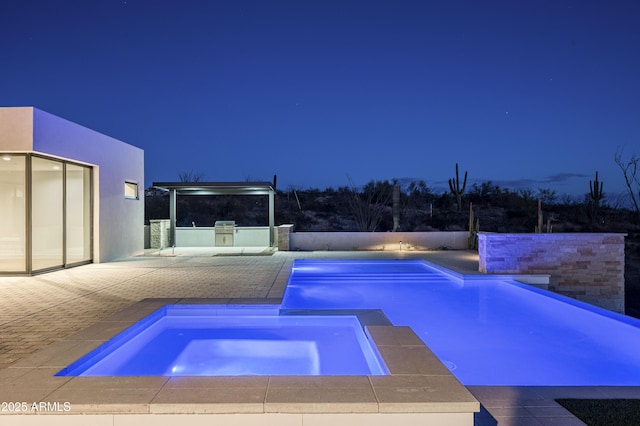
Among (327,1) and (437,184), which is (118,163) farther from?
(437,184)

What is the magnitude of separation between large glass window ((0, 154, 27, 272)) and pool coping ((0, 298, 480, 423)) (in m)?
5.99

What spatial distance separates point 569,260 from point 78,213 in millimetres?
11075

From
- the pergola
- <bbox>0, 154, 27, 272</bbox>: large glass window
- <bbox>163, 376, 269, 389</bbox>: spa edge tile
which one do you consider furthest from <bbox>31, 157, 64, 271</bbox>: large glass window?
<bbox>163, 376, 269, 389</bbox>: spa edge tile

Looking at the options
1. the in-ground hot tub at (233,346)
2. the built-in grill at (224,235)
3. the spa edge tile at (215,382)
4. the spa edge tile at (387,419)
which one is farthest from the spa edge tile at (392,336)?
the built-in grill at (224,235)

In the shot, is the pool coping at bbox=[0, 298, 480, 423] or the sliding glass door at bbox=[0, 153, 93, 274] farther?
the sliding glass door at bbox=[0, 153, 93, 274]

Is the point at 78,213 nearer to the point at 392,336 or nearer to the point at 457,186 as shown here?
Result: the point at 392,336

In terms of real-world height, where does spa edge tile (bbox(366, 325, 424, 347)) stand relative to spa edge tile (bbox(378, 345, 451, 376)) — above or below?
below

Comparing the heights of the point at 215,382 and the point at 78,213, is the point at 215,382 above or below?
below

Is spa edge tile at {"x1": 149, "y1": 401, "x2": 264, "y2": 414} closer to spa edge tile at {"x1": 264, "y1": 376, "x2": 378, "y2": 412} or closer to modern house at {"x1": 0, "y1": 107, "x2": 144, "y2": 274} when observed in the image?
spa edge tile at {"x1": 264, "y1": 376, "x2": 378, "y2": 412}

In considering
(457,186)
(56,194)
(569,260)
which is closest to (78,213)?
(56,194)

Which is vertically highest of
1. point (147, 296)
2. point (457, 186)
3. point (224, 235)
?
point (457, 186)

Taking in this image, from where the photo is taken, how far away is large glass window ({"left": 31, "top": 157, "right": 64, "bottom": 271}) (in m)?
7.91

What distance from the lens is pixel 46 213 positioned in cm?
824

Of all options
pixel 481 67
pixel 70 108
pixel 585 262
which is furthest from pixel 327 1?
pixel 70 108
